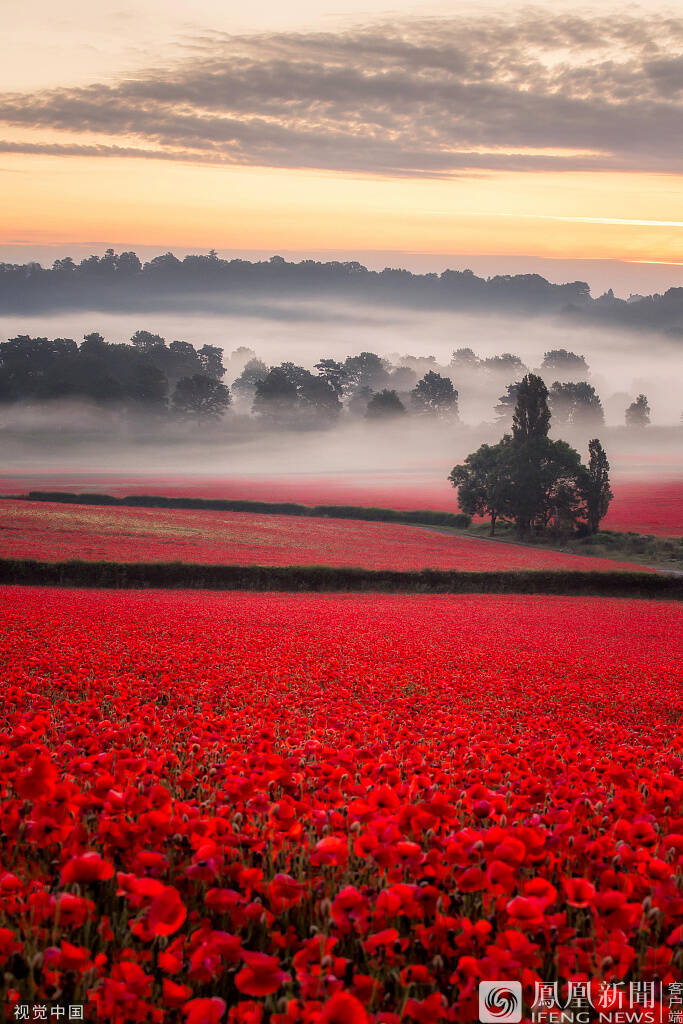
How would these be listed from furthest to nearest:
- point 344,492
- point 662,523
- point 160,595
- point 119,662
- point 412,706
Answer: point 344,492 < point 662,523 < point 160,595 < point 119,662 < point 412,706

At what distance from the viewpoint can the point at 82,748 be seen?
5.57 m

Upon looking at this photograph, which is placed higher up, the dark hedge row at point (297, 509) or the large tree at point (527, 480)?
the large tree at point (527, 480)

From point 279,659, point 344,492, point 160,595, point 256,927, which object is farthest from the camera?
point 344,492

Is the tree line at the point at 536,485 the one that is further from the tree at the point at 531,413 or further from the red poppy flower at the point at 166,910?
the red poppy flower at the point at 166,910

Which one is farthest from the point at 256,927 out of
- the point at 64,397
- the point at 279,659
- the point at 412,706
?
the point at 64,397

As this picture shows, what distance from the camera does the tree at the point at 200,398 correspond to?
106562 millimetres

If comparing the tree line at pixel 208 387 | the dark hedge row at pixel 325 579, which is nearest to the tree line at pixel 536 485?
the dark hedge row at pixel 325 579

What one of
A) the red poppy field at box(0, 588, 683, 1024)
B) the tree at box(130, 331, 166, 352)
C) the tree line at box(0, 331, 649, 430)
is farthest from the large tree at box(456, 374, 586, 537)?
A: the tree at box(130, 331, 166, 352)

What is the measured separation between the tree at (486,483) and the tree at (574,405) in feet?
256

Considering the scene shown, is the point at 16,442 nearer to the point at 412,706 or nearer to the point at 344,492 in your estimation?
the point at 344,492

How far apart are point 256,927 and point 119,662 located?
8288 millimetres

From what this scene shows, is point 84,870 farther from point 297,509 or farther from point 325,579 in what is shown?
point 297,509

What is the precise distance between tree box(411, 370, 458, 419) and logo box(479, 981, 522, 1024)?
12209 cm

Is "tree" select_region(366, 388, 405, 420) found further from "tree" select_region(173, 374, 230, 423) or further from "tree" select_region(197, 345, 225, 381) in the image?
"tree" select_region(197, 345, 225, 381)
